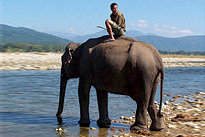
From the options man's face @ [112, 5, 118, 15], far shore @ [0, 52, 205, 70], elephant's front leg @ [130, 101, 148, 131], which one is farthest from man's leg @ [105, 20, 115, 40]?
far shore @ [0, 52, 205, 70]

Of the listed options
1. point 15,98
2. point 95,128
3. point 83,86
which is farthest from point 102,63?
point 15,98

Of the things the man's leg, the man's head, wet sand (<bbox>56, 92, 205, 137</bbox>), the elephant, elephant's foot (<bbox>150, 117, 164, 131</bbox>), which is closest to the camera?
the elephant

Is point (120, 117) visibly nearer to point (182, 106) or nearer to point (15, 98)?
point (182, 106)

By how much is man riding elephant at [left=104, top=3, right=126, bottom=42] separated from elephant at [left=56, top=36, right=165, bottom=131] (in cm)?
23

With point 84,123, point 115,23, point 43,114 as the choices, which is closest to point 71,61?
point 115,23

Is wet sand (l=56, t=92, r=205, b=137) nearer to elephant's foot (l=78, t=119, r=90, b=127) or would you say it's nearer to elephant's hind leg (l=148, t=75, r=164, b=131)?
elephant's hind leg (l=148, t=75, r=164, b=131)

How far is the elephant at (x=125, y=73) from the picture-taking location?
967 cm

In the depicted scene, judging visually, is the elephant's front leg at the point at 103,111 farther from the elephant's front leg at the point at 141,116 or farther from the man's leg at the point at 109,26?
the man's leg at the point at 109,26

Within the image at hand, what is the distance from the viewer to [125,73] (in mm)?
9836

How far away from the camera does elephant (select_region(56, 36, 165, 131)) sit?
9.67 m

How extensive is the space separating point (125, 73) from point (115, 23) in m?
1.89

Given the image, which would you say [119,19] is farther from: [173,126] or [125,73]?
[173,126]

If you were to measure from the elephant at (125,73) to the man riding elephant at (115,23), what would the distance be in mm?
235

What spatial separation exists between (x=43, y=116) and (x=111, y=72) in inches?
155
